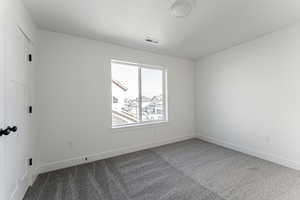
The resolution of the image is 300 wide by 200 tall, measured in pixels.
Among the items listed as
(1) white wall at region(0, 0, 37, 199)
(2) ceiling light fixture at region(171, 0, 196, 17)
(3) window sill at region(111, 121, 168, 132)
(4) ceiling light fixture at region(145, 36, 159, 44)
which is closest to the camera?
(1) white wall at region(0, 0, 37, 199)

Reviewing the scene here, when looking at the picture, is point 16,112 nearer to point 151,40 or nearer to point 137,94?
point 137,94

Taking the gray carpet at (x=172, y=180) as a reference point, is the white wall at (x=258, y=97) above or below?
above

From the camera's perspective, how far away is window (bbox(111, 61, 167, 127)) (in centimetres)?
321

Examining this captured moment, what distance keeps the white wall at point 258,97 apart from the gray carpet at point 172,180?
0.42 metres

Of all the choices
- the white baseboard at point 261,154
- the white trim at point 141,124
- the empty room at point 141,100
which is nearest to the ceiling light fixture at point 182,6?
the empty room at point 141,100

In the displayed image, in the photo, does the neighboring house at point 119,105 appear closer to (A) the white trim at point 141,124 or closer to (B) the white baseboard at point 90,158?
(A) the white trim at point 141,124

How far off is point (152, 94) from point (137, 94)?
1.59ft

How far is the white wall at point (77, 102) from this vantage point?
2389mm

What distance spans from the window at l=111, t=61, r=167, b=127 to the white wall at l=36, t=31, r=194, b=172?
21 cm

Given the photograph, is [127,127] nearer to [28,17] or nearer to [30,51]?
[30,51]

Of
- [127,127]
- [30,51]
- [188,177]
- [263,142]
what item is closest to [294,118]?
[263,142]

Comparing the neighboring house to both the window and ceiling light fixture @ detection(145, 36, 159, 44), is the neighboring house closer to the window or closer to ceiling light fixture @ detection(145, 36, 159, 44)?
the window

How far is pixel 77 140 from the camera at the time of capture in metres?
2.63

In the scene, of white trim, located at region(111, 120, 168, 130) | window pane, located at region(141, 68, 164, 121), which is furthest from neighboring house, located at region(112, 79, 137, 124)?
window pane, located at region(141, 68, 164, 121)
